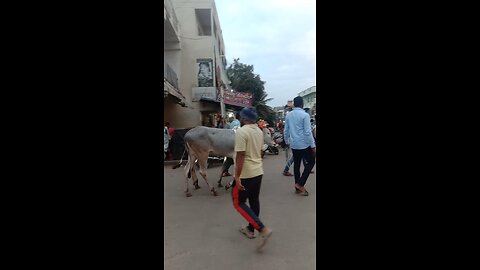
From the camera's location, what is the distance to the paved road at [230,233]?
8.65ft

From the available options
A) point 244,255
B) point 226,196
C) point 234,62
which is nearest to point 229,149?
point 226,196

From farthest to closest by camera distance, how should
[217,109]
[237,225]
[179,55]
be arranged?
[217,109] < [179,55] < [237,225]

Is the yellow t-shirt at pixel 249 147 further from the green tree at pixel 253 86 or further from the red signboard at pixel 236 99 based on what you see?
the green tree at pixel 253 86

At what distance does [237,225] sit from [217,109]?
46.7 ft

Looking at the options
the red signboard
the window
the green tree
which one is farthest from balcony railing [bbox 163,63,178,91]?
the green tree

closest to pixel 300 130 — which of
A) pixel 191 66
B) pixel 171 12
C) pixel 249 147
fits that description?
pixel 249 147

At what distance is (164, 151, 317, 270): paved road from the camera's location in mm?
2636

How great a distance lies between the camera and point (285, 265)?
2.55 meters

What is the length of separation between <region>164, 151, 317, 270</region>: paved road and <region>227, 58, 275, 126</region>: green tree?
14.1 m

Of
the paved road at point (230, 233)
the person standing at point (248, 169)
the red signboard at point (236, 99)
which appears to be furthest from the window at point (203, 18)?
the person standing at point (248, 169)

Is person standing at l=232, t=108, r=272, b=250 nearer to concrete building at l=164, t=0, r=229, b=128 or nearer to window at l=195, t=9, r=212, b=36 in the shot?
concrete building at l=164, t=0, r=229, b=128

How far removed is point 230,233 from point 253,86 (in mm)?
23937

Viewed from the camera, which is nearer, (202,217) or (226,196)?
(202,217)
